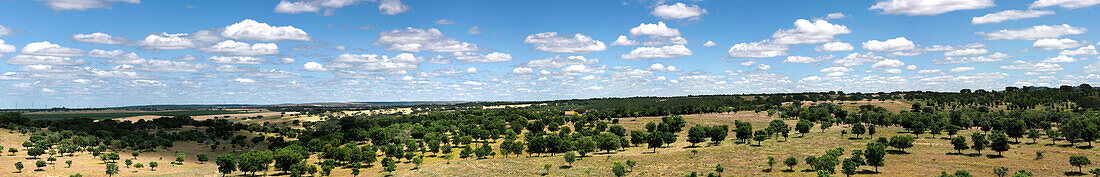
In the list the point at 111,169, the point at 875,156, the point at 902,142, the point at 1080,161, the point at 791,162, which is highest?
the point at 902,142

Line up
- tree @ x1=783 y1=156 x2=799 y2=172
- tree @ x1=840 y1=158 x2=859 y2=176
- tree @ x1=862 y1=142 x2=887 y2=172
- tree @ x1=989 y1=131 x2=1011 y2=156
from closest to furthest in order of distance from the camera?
tree @ x1=840 y1=158 x2=859 y2=176
tree @ x1=862 y1=142 x2=887 y2=172
tree @ x1=783 y1=156 x2=799 y2=172
tree @ x1=989 y1=131 x2=1011 y2=156

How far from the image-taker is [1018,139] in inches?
6137

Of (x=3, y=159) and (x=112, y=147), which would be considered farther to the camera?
(x=112, y=147)

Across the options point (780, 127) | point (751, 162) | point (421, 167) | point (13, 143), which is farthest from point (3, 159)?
point (780, 127)

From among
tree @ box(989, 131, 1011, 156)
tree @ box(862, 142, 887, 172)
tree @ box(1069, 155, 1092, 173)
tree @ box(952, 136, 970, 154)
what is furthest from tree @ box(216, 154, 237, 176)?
Answer: tree @ box(989, 131, 1011, 156)

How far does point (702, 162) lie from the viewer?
130 meters

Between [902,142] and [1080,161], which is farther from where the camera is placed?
[902,142]

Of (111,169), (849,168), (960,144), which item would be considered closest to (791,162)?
(849,168)

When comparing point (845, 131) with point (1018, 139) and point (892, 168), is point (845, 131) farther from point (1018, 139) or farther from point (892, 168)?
point (892, 168)

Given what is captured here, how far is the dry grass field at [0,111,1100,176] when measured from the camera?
378 ft

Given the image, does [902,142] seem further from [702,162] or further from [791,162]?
[702,162]

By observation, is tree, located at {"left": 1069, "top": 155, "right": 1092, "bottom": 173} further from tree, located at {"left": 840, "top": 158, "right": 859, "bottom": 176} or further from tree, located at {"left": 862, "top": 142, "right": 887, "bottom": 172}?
tree, located at {"left": 840, "top": 158, "right": 859, "bottom": 176}

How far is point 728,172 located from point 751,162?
1780 centimetres

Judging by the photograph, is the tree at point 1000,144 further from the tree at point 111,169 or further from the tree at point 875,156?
the tree at point 111,169
